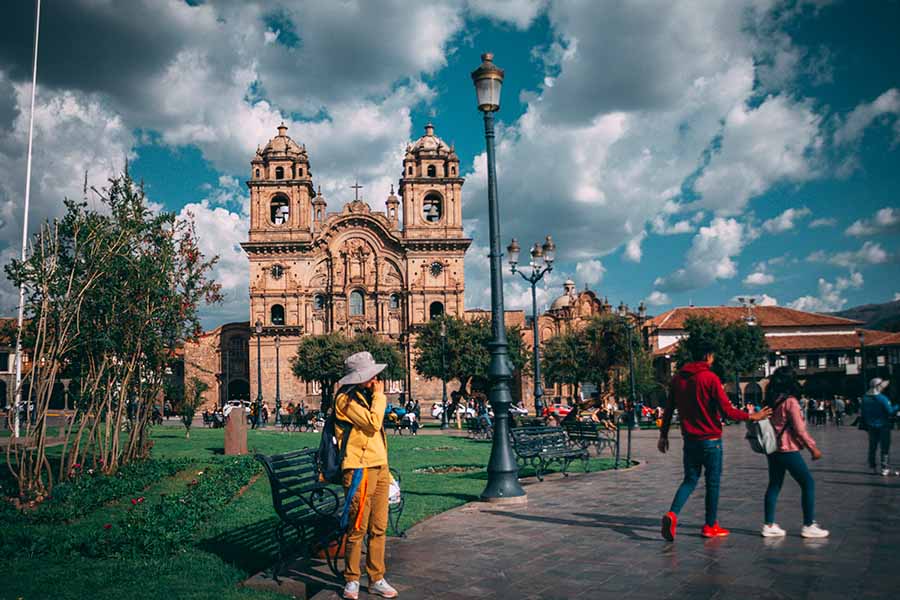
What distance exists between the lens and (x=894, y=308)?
548 ft

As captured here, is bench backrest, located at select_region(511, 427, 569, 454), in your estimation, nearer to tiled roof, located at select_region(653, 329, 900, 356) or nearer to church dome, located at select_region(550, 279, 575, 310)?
tiled roof, located at select_region(653, 329, 900, 356)

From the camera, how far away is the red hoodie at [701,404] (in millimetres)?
6352

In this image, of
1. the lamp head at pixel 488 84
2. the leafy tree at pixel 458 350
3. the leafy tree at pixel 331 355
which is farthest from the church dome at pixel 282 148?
the lamp head at pixel 488 84

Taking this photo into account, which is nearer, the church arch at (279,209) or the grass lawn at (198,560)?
the grass lawn at (198,560)

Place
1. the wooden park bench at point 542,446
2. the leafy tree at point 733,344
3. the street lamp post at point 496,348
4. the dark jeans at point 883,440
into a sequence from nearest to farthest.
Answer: the street lamp post at point 496,348 → the dark jeans at point 883,440 → the wooden park bench at point 542,446 → the leafy tree at point 733,344

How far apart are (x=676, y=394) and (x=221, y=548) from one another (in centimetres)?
460

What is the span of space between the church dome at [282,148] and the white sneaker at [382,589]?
55306 mm

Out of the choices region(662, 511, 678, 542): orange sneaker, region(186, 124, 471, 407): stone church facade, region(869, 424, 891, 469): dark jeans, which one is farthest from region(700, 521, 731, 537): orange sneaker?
region(186, 124, 471, 407): stone church facade

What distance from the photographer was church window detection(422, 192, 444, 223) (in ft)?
189

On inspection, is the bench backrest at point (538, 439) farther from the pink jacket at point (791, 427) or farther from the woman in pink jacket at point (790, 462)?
the pink jacket at point (791, 427)

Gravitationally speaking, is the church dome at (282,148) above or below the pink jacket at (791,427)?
above

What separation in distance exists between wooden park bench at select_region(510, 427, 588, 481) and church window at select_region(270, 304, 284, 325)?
4609cm

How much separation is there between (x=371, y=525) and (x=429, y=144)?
180 feet

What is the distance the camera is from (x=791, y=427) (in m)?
6.34
